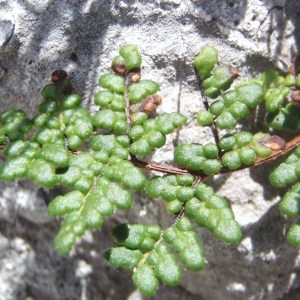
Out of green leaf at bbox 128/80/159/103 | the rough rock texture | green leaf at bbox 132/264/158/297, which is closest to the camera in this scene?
green leaf at bbox 132/264/158/297

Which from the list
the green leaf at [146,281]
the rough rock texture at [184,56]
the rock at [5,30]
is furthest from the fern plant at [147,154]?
the rock at [5,30]

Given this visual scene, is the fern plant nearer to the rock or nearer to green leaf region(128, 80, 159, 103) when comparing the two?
green leaf region(128, 80, 159, 103)

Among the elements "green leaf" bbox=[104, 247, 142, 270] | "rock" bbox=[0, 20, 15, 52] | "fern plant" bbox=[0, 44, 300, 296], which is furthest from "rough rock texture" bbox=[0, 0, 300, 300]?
"green leaf" bbox=[104, 247, 142, 270]

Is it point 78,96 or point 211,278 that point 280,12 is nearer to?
point 78,96

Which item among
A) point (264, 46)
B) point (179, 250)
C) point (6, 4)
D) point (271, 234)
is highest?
point (6, 4)

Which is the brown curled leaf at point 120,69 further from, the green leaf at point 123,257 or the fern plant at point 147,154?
the green leaf at point 123,257

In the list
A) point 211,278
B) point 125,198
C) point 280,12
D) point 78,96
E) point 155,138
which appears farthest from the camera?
point 211,278

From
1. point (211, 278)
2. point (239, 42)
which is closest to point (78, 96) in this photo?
point (239, 42)
